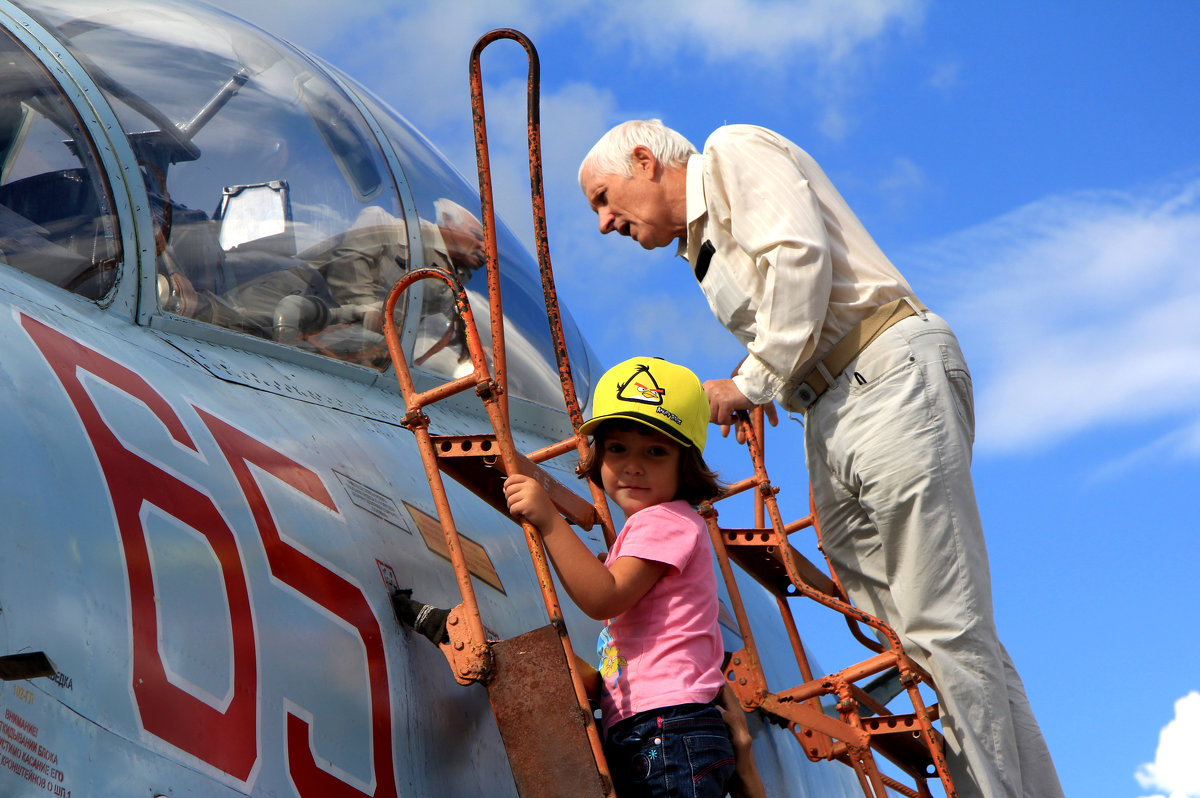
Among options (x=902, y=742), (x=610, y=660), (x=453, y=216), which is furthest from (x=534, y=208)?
(x=902, y=742)

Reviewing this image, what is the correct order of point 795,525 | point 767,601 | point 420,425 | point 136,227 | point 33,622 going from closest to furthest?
point 33,622, point 420,425, point 136,227, point 795,525, point 767,601

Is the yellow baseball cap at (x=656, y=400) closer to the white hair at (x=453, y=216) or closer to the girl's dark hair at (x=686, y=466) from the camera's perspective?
the girl's dark hair at (x=686, y=466)

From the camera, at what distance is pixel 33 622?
5.77 feet

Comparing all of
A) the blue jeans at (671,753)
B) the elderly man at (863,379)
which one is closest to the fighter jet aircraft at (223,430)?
the blue jeans at (671,753)

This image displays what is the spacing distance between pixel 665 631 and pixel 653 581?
125 millimetres

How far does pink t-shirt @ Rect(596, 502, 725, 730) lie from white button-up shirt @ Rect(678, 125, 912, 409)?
776mm

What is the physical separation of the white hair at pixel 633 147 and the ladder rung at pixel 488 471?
4.15ft

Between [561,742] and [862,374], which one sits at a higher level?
[862,374]

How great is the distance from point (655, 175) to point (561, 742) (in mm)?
2035

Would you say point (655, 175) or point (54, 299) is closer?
point (54, 299)

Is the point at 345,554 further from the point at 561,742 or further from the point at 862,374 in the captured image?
the point at 862,374

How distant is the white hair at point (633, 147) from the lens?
12.9 ft

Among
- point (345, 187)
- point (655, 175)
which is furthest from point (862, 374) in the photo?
point (345, 187)

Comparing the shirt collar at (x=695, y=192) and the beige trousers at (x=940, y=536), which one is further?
the shirt collar at (x=695, y=192)
